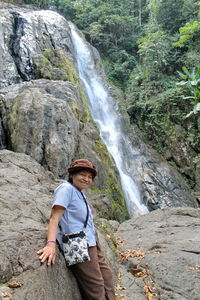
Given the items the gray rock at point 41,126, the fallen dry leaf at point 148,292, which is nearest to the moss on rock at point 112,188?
the gray rock at point 41,126

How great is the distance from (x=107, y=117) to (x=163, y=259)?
12341 millimetres

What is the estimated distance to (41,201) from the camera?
4418 mm

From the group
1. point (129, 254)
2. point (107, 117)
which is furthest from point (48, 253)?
point (107, 117)

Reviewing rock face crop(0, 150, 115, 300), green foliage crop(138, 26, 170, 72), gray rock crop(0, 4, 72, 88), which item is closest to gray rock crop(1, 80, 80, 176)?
gray rock crop(0, 4, 72, 88)

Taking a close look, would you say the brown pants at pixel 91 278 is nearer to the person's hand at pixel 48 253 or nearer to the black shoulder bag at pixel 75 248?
the black shoulder bag at pixel 75 248

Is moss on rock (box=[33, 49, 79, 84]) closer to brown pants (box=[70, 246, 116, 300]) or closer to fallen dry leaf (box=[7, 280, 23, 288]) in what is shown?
brown pants (box=[70, 246, 116, 300])

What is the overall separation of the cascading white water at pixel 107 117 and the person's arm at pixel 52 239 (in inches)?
367

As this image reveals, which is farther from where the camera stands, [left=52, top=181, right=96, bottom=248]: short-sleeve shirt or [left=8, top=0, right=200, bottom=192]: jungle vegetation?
[left=8, top=0, right=200, bottom=192]: jungle vegetation

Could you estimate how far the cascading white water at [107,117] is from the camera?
1303 centimetres

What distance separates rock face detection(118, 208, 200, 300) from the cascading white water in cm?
470

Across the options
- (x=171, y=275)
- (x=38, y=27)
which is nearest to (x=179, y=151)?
(x=38, y=27)

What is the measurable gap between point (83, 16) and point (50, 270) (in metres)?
25.6

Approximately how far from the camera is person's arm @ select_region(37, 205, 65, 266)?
2.56m

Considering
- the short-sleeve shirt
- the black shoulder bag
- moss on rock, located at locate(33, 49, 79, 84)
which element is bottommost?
the black shoulder bag
